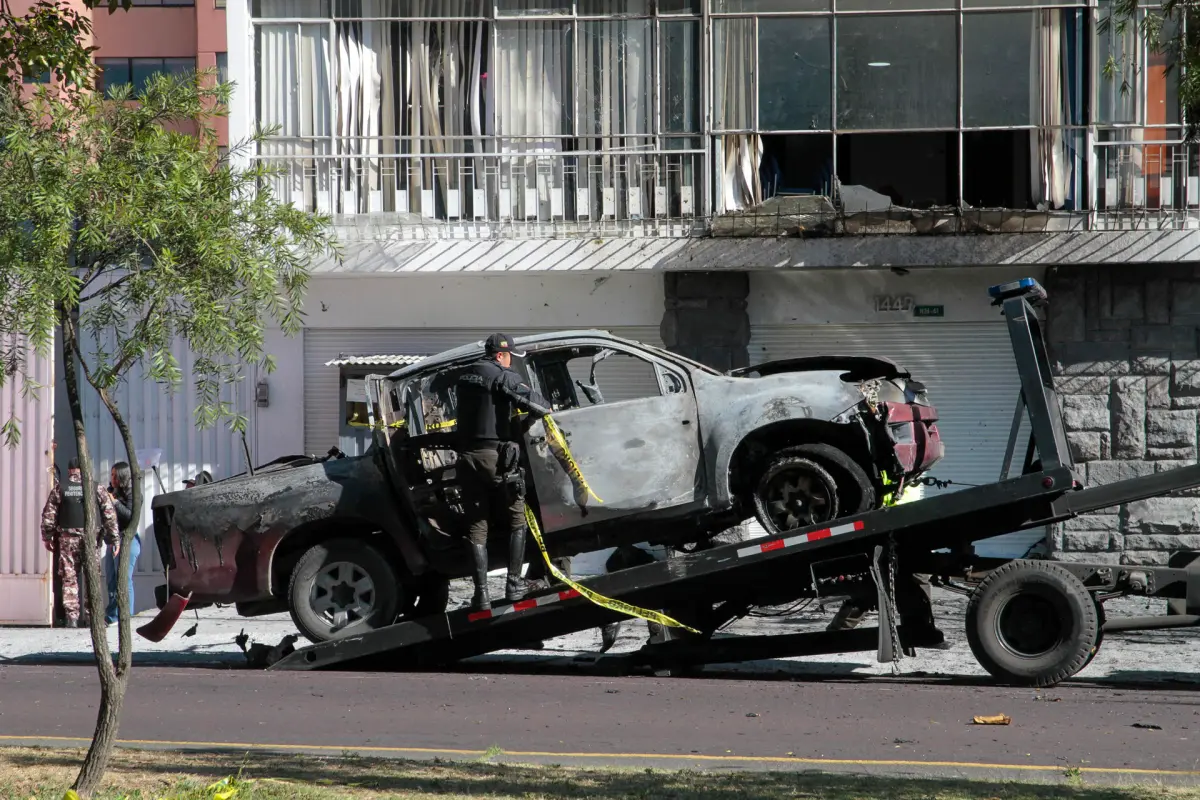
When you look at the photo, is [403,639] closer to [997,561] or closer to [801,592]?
[801,592]

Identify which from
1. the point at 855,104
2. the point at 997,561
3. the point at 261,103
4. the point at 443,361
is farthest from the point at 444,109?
the point at 997,561

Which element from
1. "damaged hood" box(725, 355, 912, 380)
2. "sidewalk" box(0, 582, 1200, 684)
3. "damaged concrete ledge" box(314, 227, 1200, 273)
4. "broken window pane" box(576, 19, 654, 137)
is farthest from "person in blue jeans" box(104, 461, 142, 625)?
"damaged hood" box(725, 355, 912, 380)

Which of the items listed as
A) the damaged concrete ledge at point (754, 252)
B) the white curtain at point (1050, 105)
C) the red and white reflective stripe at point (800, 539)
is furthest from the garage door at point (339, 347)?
the red and white reflective stripe at point (800, 539)

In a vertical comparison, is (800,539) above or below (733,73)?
below

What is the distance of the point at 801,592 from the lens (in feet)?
31.8

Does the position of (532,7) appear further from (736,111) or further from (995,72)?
(995,72)

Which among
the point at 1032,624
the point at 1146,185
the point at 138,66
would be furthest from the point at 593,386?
the point at 138,66

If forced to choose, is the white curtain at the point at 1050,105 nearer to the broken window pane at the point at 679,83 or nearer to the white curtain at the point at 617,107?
the broken window pane at the point at 679,83

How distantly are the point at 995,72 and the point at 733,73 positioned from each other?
2.84m

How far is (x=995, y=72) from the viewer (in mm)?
15062

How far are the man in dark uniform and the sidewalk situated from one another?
1.91 meters

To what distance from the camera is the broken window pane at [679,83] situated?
50.3 feet

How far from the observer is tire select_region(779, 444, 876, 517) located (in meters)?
9.52

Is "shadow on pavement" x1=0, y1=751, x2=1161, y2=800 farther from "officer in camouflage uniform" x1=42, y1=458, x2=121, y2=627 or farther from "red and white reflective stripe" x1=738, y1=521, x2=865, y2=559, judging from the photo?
"officer in camouflage uniform" x1=42, y1=458, x2=121, y2=627
